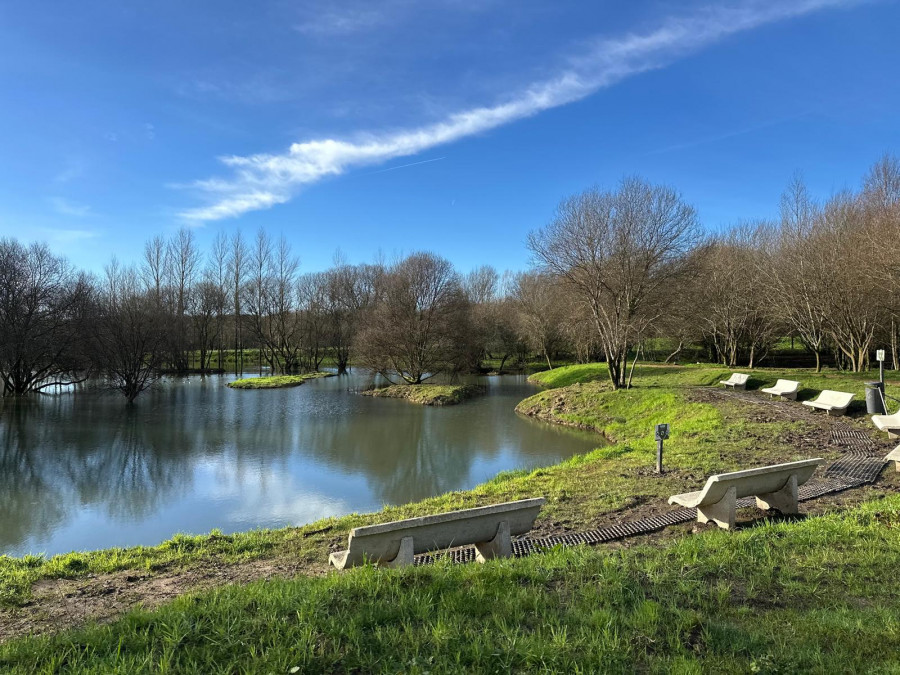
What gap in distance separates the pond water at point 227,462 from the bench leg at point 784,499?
238 inches

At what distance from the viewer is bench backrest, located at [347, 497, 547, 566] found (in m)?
4.20

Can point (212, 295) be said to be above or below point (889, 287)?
above

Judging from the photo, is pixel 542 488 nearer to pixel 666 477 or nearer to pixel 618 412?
pixel 666 477

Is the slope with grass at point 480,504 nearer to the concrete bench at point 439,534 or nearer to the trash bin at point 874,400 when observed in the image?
the concrete bench at point 439,534

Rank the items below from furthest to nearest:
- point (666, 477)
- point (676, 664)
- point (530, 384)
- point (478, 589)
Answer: point (530, 384) < point (666, 477) < point (478, 589) < point (676, 664)

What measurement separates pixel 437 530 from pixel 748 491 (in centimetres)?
351

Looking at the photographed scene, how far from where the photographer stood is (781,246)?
2742 centimetres

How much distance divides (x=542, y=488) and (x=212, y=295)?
2109 inches

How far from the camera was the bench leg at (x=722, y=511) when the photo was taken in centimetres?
521

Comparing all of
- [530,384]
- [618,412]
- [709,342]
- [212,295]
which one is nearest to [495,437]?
[618,412]

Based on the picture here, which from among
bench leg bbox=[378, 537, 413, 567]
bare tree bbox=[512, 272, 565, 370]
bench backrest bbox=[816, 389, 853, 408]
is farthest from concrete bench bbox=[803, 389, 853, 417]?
bare tree bbox=[512, 272, 565, 370]

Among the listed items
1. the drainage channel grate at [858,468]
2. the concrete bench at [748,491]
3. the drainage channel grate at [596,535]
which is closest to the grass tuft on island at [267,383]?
the drainage channel grate at [596,535]

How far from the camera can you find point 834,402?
12.9 m

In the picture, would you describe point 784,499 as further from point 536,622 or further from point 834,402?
point 834,402
